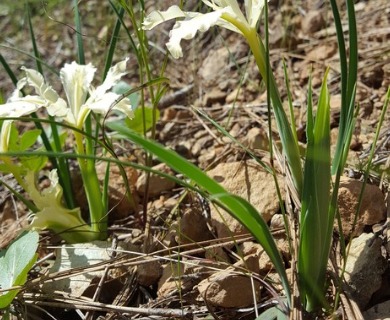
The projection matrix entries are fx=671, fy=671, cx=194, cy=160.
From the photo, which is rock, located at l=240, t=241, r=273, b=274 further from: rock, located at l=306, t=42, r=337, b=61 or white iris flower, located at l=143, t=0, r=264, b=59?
rock, located at l=306, t=42, r=337, b=61

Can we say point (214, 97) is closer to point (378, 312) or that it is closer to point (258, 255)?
point (258, 255)

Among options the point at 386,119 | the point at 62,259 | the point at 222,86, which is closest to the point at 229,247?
the point at 62,259

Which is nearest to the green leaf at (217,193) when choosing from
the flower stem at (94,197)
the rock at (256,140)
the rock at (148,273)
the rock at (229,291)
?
the rock at (229,291)

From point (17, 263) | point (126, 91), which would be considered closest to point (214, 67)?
point (126, 91)

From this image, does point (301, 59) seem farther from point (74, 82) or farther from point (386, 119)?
point (74, 82)

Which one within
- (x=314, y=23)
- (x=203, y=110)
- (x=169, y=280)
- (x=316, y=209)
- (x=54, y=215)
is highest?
(x=314, y=23)
